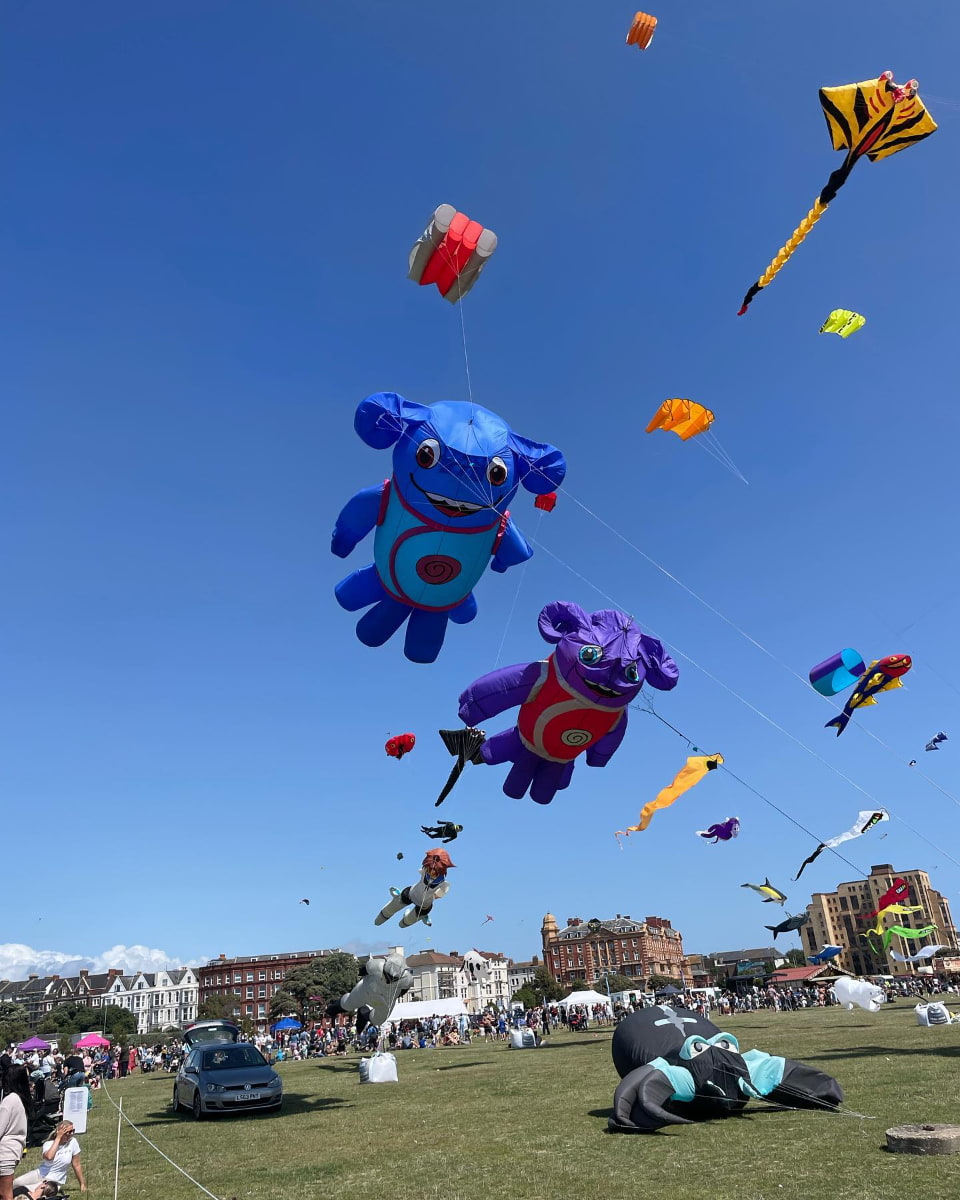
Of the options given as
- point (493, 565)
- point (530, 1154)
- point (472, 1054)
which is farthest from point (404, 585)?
point (472, 1054)

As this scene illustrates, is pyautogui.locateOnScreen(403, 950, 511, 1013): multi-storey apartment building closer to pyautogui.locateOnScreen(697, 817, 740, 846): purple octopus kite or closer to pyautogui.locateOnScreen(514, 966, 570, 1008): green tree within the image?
pyautogui.locateOnScreen(514, 966, 570, 1008): green tree

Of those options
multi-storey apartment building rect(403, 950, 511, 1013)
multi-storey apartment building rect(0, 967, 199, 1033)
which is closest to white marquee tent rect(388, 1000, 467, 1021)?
multi-storey apartment building rect(403, 950, 511, 1013)

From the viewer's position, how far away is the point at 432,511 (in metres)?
12.2

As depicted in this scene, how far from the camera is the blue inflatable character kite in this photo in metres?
12.0

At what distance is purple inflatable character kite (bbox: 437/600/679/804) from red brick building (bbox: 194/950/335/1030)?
109780 mm

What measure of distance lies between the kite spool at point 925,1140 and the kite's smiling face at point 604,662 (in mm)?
7225

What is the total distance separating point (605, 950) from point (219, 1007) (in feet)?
196

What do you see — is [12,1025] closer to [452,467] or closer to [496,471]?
[452,467]

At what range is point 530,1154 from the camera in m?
8.55

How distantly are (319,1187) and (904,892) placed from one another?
23.7 meters

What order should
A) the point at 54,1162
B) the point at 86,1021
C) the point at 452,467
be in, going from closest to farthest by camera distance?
the point at 54,1162 → the point at 452,467 → the point at 86,1021

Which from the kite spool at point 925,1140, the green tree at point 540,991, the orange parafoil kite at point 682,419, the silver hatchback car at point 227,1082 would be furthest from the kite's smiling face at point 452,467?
the green tree at point 540,991

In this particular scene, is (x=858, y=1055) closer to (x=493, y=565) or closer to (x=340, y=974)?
(x=493, y=565)

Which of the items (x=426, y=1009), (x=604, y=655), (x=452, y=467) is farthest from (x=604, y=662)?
(x=426, y=1009)
